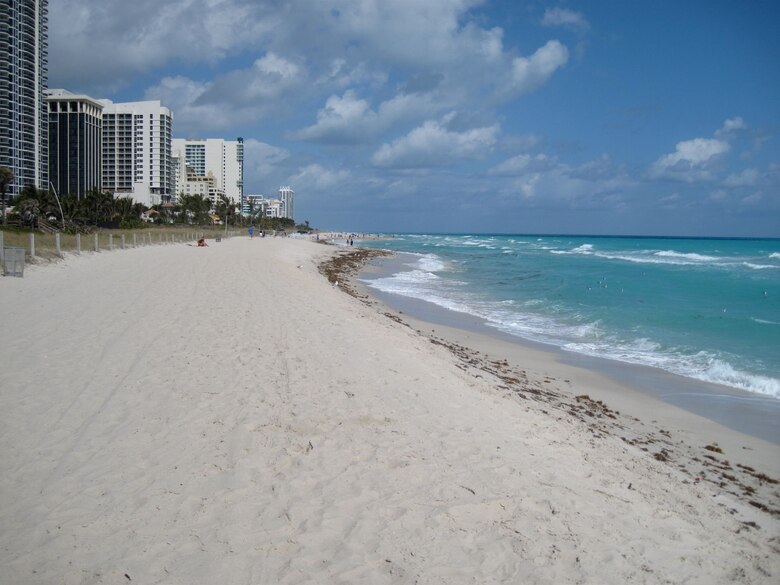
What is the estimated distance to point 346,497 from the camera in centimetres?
400

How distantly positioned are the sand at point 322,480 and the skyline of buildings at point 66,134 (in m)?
68.3

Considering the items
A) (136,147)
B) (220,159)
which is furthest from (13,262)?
(220,159)

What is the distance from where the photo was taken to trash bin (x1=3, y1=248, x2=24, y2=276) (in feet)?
48.4

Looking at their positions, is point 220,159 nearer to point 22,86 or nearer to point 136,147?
point 136,147

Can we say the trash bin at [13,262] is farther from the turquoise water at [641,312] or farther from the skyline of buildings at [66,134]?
the skyline of buildings at [66,134]

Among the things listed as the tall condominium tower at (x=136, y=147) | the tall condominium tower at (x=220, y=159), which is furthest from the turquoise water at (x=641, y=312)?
the tall condominium tower at (x=220, y=159)

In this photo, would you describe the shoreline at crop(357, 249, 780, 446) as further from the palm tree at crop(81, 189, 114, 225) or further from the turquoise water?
the palm tree at crop(81, 189, 114, 225)

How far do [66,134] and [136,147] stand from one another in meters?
13.3

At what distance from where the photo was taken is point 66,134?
325 feet

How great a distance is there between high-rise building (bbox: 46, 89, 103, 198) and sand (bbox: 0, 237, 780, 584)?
345ft

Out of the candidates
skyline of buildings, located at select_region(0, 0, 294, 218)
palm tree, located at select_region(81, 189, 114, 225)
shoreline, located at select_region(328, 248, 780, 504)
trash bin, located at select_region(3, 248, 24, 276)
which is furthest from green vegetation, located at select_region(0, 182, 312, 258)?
shoreline, located at select_region(328, 248, 780, 504)

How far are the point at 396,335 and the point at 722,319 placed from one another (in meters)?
12.8

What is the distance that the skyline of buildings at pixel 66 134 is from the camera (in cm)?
7712

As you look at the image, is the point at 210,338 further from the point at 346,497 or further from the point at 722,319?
the point at 722,319
